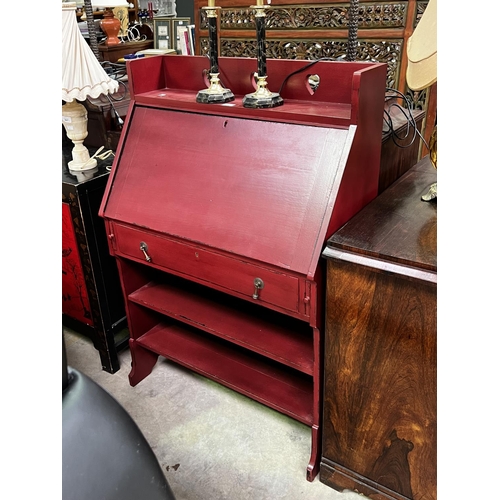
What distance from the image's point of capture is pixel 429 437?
125 cm

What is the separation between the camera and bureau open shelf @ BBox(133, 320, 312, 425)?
160 cm

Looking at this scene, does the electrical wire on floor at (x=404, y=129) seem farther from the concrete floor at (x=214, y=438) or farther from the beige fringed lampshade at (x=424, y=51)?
the concrete floor at (x=214, y=438)

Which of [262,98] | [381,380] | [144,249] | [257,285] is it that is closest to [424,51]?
[262,98]

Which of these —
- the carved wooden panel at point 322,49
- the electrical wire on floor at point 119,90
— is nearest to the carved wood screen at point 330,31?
the carved wooden panel at point 322,49

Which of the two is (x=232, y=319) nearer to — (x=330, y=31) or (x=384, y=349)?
(x=384, y=349)

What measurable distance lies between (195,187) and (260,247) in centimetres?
31

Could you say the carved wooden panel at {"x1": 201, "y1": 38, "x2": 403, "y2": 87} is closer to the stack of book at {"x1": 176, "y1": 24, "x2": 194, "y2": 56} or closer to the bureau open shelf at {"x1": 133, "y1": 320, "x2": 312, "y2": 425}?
the stack of book at {"x1": 176, "y1": 24, "x2": 194, "y2": 56}

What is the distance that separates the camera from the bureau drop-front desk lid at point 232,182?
1.25 m

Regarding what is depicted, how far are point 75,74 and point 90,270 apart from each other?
0.71m

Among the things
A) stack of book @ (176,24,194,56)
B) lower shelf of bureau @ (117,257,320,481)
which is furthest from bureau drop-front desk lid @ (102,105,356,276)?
stack of book @ (176,24,194,56)

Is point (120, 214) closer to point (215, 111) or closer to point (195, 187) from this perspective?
point (195, 187)

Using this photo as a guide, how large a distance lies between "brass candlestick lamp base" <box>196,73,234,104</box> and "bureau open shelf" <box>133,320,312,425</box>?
932mm

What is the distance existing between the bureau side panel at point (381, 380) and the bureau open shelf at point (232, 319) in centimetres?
18

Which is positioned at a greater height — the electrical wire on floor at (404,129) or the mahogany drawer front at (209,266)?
the electrical wire on floor at (404,129)
